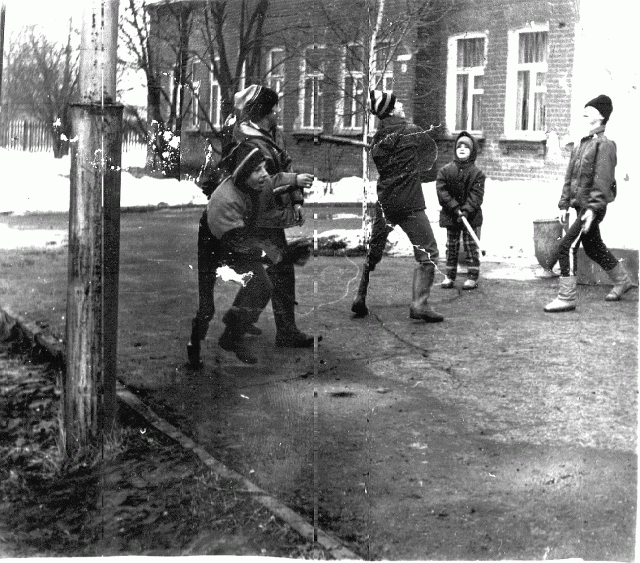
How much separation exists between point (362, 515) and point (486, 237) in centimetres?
115

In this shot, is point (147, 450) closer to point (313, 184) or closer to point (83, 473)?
point (83, 473)

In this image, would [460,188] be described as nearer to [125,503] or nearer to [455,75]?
[455,75]

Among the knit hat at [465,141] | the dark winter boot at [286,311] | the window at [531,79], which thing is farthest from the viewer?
the dark winter boot at [286,311]

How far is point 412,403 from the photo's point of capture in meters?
4.54

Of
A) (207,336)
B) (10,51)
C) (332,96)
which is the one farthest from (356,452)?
(10,51)

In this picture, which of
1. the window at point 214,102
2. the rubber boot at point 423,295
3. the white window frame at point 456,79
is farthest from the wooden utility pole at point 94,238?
the white window frame at point 456,79

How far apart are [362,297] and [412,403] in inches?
28.7

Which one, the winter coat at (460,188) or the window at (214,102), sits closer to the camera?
the winter coat at (460,188)

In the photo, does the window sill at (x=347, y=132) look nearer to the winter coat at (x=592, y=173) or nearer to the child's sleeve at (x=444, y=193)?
the child's sleeve at (x=444, y=193)

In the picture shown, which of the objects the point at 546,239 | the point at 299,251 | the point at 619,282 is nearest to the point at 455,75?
the point at 299,251

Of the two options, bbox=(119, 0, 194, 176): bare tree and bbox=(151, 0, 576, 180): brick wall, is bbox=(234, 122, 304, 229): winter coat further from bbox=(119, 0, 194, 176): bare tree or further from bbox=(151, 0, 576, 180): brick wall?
bbox=(119, 0, 194, 176): bare tree

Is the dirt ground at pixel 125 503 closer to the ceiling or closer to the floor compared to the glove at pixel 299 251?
closer to the floor

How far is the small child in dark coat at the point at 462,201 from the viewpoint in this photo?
145 inches

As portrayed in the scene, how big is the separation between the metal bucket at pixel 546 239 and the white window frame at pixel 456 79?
0.60m
